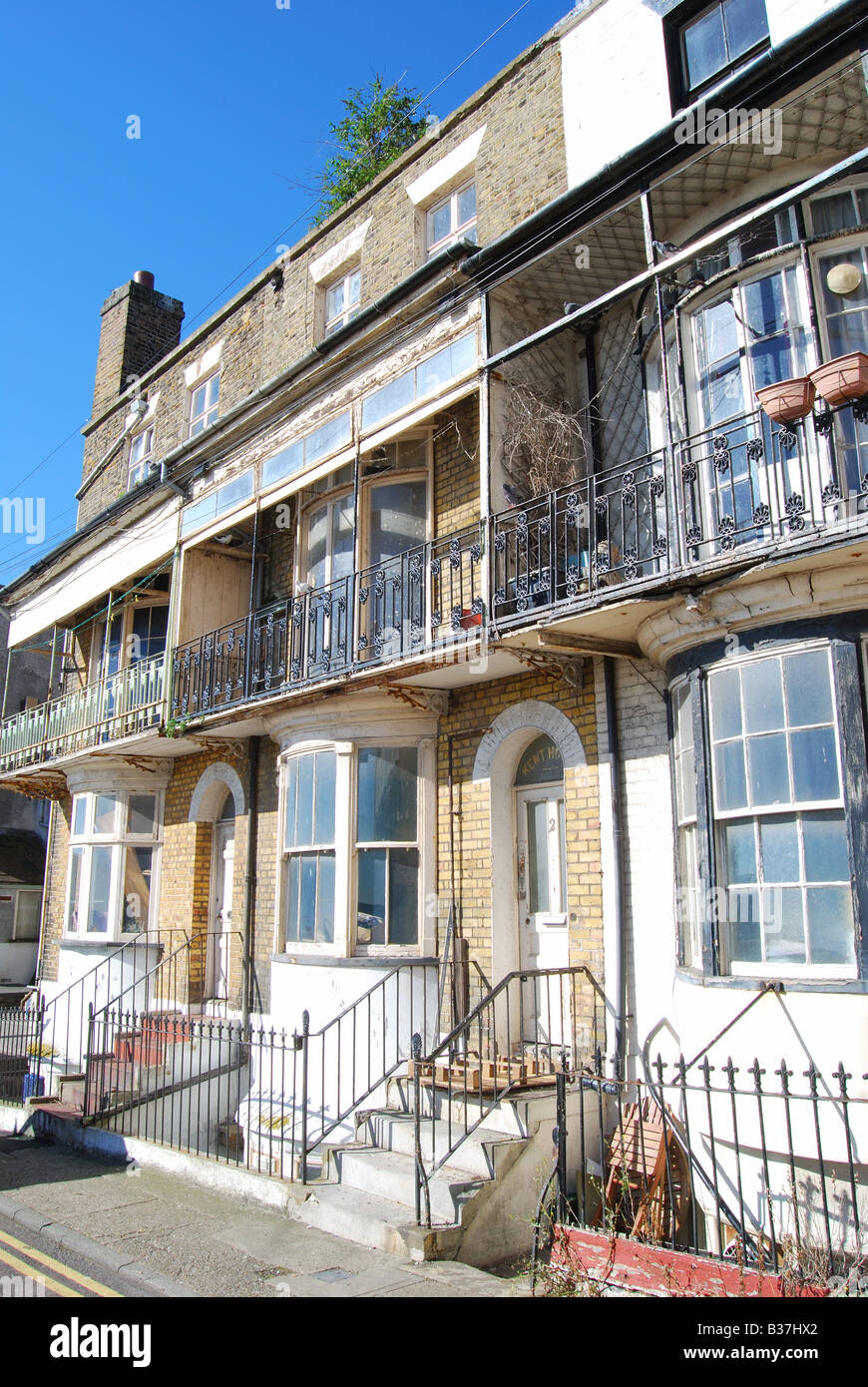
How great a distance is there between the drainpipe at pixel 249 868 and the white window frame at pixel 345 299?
5603 millimetres

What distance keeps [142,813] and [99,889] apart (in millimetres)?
1293

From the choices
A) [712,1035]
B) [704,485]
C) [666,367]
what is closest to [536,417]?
[666,367]

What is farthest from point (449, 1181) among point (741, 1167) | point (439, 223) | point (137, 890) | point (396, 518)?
point (439, 223)

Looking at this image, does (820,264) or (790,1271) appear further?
(820,264)

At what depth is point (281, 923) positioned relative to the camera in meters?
10.6

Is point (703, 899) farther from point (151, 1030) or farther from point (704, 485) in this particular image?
point (151, 1030)

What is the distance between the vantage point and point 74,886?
15.2 meters

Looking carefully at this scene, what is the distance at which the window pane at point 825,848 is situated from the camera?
590cm

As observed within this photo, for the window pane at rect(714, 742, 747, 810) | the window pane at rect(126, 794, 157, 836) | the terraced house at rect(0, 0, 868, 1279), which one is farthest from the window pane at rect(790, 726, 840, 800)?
the window pane at rect(126, 794, 157, 836)

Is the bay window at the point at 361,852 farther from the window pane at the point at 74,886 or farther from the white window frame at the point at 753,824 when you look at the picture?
→ the window pane at the point at 74,886

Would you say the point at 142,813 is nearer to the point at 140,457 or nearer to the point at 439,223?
the point at 140,457

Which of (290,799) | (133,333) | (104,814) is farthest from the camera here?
(133,333)
